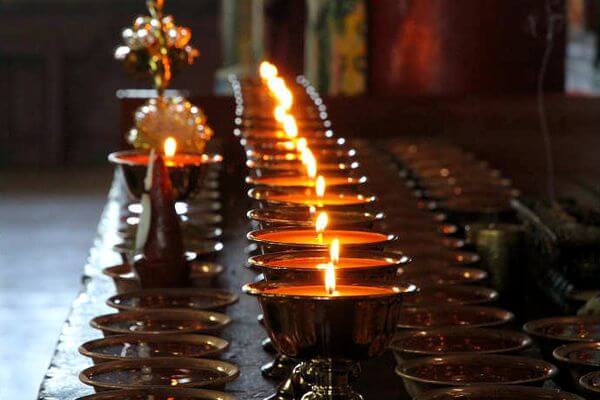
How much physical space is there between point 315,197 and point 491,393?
0.76 meters

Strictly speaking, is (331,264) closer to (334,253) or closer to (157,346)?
(334,253)

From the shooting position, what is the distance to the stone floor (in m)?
7.43

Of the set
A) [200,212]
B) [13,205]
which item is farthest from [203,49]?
[200,212]

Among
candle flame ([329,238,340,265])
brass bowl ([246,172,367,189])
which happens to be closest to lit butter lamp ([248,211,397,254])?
candle flame ([329,238,340,265])

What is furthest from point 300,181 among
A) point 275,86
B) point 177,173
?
point 275,86

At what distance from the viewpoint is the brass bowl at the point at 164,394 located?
1.84m

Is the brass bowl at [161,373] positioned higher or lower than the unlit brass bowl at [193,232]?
lower

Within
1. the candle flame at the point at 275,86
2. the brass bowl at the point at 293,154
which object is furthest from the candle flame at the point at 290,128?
the candle flame at the point at 275,86

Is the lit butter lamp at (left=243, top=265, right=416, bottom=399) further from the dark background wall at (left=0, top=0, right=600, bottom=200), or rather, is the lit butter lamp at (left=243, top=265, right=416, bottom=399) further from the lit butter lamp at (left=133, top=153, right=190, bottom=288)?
the dark background wall at (left=0, top=0, right=600, bottom=200)

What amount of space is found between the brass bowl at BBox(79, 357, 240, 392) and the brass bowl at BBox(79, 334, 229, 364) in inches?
3.2

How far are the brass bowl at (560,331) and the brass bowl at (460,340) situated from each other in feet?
0.17

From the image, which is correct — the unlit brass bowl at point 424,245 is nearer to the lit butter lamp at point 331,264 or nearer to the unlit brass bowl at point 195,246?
the unlit brass bowl at point 195,246

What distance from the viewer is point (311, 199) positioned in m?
2.50

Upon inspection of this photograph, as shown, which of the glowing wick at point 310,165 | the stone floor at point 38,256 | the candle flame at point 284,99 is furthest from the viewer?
the stone floor at point 38,256
